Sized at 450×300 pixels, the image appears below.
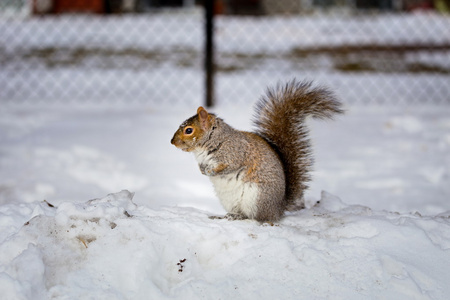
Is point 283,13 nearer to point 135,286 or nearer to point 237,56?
point 237,56

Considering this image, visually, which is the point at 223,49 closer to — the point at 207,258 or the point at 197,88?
the point at 197,88

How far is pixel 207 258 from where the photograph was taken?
180 centimetres

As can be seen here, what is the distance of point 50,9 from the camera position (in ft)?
40.5

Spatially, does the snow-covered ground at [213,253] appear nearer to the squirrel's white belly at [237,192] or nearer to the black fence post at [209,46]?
the squirrel's white belly at [237,192]

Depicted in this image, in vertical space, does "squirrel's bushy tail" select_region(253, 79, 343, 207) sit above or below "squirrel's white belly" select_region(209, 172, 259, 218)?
above

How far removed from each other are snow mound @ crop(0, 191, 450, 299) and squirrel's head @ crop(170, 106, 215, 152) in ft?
0.93

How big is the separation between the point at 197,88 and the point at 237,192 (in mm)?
4971

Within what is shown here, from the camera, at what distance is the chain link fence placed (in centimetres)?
677

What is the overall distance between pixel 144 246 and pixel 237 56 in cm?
739

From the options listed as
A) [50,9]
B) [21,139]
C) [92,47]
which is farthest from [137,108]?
[50,9]

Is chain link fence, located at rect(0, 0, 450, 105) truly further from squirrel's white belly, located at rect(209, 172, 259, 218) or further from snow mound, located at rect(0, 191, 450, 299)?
snow mound, located at rect(0, 191, 450, 299)

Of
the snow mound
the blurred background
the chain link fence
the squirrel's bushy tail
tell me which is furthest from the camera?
the chain link fence

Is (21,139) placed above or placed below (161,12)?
below

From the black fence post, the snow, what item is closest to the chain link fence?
the black fence post
